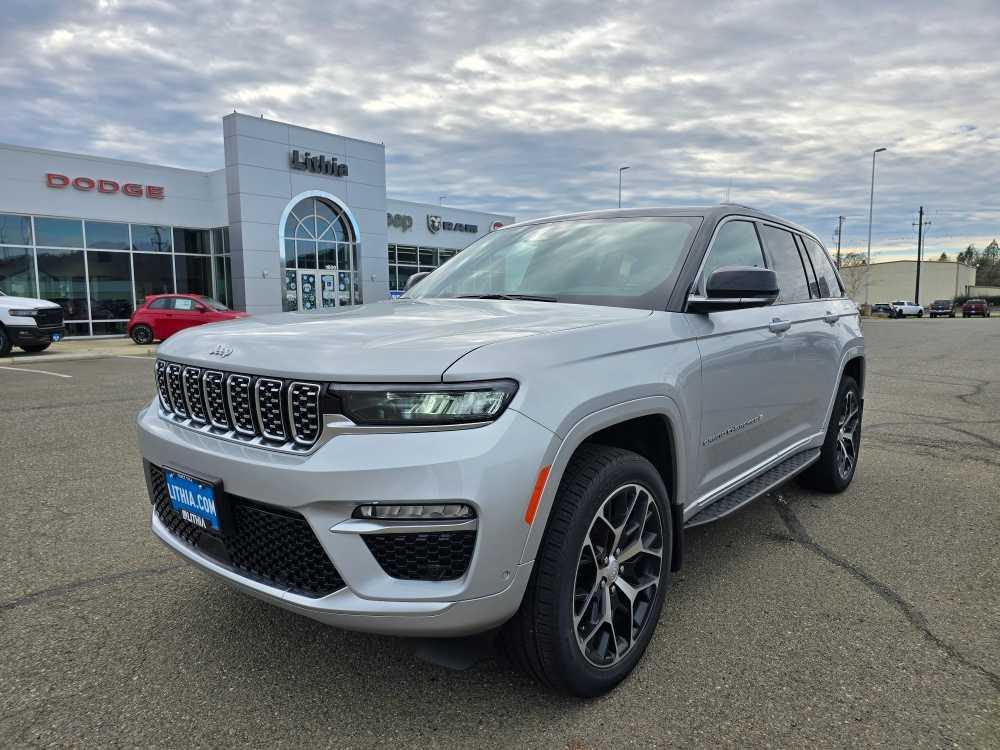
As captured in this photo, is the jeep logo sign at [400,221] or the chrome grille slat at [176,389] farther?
the jeep logo sign at [400,221]

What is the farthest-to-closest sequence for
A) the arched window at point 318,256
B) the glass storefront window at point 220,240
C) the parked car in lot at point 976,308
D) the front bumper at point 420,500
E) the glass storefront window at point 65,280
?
the parked car in lot at point 976,308
the arched window at point 318,256
the glass storefront window at point 220,240
the glass storefront window at point 65,280
the front bumper at point 420,500

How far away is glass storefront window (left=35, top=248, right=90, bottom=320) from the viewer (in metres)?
21.9

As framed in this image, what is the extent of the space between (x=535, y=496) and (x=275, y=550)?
0.84 meters

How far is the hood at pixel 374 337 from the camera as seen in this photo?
206cm

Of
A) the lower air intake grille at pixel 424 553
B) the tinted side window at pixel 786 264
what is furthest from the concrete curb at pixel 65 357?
the lower air intake grille at pixel 424 553

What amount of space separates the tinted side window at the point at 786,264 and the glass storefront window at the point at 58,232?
937 inches

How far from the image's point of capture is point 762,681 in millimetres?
2506

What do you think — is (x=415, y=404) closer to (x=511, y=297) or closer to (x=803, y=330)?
(x=511, y=297)

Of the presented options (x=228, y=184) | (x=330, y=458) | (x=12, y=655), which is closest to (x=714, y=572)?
(x=330, y=458)

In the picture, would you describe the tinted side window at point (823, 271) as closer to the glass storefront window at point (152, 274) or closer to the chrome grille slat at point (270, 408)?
the chrome grille slat at point (270, 408)

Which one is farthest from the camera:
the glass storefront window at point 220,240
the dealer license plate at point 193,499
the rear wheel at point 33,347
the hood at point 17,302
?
the glass storefront window at point 220,240

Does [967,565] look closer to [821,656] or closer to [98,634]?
[821,656]

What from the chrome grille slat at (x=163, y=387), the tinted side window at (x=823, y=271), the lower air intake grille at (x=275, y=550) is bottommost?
the lower air intake grille at (x=275, y=550)

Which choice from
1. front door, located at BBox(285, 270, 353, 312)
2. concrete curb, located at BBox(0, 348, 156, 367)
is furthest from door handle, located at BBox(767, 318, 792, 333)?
front door, located at BBox(285, 270, 353, 312)
